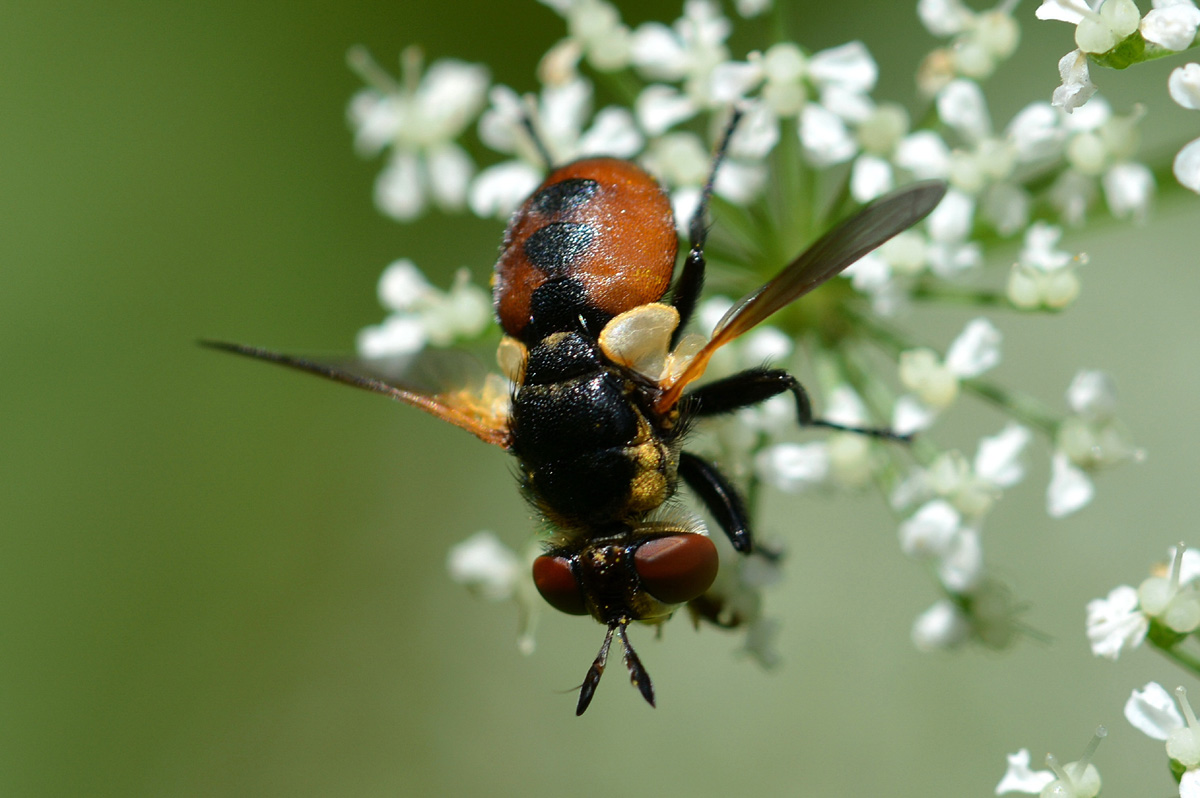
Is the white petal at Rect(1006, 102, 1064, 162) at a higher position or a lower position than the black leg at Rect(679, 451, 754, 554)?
A: higher

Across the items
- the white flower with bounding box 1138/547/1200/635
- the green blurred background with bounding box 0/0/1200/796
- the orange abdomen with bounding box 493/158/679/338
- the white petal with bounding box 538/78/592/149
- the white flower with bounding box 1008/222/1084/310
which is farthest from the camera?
the green blurred background with bounding box 0/0/1200/796

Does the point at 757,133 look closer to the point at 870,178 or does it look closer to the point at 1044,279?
the point at 870,178

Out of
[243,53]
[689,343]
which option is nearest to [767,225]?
[689,343]

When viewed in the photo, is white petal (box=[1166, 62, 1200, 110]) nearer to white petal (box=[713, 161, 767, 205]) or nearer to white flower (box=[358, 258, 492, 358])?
white petal (box=[713, 161, 767, 205])

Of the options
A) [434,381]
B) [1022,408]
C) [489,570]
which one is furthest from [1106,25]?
[489,570]

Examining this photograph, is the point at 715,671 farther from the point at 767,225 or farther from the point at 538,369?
the point at 538,369

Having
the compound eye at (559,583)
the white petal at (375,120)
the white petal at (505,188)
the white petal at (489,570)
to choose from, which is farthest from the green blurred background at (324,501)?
the compound eye at (559,583)

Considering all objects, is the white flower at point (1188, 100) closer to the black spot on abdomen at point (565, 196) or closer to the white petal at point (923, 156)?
the white petal at point (923, 156)

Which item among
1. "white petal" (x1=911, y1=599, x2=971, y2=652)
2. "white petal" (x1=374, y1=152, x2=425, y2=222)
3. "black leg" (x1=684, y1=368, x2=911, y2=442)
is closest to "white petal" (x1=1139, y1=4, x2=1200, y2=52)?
"black leg" (x1=684, y1=368, x2=911, y2=442)
